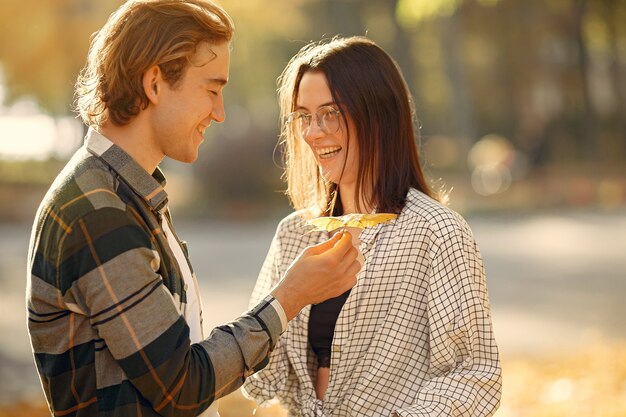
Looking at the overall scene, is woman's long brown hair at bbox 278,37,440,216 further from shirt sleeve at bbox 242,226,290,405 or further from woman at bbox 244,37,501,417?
shirt sleeve at bbox 242,226,290,405

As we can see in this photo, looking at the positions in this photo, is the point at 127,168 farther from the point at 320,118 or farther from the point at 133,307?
the point at 320,118

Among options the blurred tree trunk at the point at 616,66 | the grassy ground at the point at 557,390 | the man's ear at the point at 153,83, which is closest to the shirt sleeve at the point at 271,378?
the man's ear at the point at 153,83

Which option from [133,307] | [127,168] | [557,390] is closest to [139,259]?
[133,307]

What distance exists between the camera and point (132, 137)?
2.66 meters

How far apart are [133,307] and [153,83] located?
62 centimetres

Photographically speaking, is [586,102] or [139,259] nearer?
[139,259]

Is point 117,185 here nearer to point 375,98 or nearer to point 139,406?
point 139,406

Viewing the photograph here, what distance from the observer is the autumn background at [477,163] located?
8992 mm

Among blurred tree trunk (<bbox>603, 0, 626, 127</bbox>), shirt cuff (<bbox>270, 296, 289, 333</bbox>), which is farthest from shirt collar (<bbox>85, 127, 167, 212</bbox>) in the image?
blurred tree trunk (<bbox>603, 0, 626, 127</bbox>)

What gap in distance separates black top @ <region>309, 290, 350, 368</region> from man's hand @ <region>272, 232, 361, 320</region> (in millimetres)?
582

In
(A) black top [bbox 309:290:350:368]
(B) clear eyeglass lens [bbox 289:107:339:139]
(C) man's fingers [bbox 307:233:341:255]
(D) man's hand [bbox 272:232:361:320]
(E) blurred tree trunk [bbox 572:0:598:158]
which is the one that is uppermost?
(E) blurred tree trunk [bbox 572:0:598:158]

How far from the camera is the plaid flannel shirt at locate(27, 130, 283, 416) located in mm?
2387

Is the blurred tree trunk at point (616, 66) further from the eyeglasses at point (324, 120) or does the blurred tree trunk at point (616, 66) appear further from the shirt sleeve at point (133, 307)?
the shirt sleeve at point (133, 307)

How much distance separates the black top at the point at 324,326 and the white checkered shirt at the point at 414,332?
0.04 m
